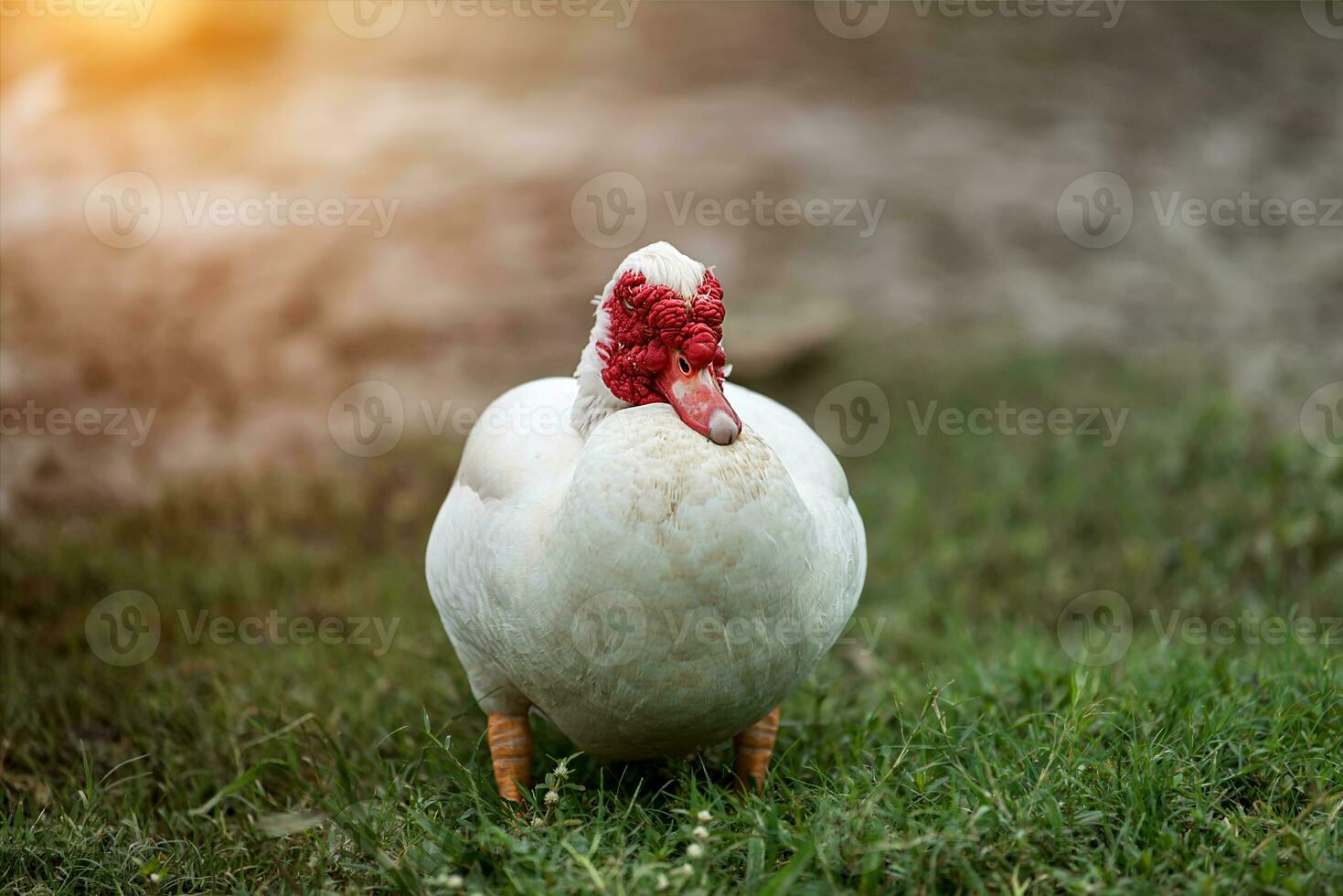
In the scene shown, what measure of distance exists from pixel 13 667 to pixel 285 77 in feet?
16.0

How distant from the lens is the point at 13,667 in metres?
4.03

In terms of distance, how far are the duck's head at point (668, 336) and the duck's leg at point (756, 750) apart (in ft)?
3.28

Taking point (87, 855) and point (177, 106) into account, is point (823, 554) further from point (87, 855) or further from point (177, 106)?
point (177, 106)

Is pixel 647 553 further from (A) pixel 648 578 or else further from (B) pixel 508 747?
(B) pixel 508 747

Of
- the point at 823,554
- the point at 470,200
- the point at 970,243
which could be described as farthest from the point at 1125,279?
the point at 823,554

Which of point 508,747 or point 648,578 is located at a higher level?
point 648,578

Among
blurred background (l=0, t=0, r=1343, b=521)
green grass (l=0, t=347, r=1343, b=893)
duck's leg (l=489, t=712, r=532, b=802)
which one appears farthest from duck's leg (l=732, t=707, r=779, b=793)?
blurred background (l=0, t=0, r=1343, b=521)

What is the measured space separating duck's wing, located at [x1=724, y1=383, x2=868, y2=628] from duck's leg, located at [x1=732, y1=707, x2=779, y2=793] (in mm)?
456

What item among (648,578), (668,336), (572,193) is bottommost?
(648,578)

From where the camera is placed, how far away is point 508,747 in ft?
10.2

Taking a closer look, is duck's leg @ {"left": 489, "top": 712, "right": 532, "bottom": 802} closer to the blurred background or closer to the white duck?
the white duck

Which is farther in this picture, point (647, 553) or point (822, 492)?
point (822, 492)

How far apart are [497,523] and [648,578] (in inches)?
21.5

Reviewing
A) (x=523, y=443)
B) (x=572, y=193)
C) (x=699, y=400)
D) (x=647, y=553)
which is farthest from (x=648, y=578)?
(x=572, y=193)
